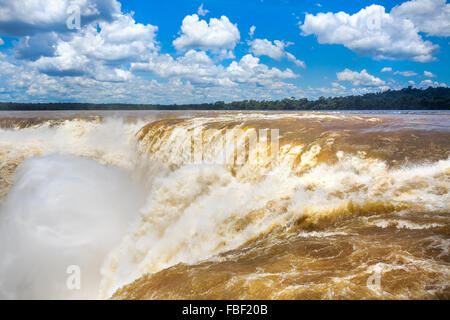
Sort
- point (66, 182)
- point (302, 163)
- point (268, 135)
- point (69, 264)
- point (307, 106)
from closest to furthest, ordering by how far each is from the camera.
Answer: point (302, 163), point (69, 264), point (268, 135), point (66, 182), point (307, 106)

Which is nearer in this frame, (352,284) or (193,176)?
(352,284)

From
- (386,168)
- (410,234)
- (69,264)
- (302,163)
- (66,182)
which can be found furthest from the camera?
(66,182)

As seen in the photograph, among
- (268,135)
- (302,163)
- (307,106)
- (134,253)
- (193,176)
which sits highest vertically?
(307,106)

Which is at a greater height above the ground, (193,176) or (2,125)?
(2,125)

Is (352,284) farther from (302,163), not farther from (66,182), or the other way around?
(66,182)

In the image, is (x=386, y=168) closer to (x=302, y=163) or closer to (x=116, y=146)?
(x=302, y=163)

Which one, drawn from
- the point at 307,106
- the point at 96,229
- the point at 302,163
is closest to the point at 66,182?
the point at 96,229
